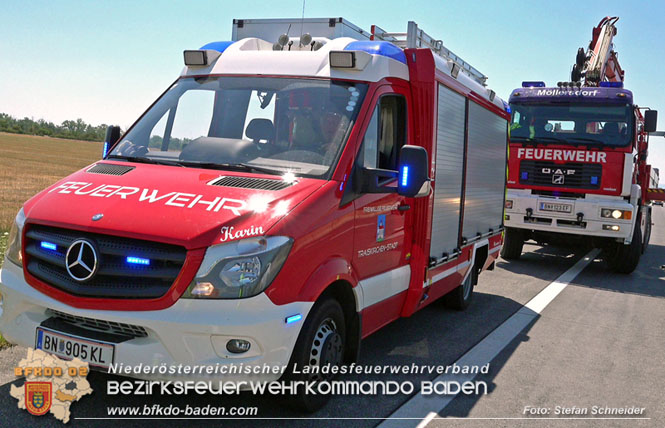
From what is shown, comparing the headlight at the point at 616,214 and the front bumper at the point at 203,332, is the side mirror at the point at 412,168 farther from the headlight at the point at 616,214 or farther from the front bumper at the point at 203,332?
the headlight at the point at 616,214

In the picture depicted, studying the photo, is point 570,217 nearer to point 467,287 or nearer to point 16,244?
point 467,287

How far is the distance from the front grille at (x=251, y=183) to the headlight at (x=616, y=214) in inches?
333

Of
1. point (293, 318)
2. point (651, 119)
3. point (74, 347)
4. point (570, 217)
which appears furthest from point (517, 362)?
point (651, 119)

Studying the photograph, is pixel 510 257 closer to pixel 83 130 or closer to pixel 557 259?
pixel 557 259

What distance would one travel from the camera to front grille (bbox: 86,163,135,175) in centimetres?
448

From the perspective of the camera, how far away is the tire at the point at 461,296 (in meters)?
7.45

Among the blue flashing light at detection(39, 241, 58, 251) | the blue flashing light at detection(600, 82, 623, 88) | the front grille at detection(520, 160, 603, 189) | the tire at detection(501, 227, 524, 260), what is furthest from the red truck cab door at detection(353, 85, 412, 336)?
the blue flashing light at detection(600, 82, 623, 88)

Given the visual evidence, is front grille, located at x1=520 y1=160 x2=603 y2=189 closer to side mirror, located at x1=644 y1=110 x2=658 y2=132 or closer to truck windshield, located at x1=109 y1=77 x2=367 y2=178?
side mirror, located at x1=644 y1=110 x2=658 y2=132

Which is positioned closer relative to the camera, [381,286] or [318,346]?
[318,346]

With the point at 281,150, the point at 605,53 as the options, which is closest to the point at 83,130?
the point at 605,53

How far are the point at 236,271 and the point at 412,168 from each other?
5.22ft

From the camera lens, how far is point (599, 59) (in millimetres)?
14086

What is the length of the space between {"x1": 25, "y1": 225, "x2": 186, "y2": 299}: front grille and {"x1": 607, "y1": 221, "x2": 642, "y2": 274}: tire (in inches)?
385

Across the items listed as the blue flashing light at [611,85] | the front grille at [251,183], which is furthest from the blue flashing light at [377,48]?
the blue flashing light at [611,85]
